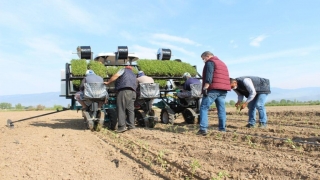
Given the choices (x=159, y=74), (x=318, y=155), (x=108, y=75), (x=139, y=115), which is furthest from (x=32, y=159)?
(x=159, y=74)

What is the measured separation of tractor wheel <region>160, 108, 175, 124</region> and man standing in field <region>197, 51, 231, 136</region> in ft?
9.32

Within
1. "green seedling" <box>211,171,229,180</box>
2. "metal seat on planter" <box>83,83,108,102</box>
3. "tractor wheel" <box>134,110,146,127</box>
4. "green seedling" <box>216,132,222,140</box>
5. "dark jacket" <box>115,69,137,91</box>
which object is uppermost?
"dark jacket" <box>115,69,137,91</box>

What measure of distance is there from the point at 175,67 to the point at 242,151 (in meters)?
6.14

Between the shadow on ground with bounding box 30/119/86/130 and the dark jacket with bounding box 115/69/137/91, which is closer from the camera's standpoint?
the dark jacket with bounding box 115/69/137/91

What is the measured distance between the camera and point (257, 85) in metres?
6.97

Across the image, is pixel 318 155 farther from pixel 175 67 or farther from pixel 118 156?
pixel 175 67

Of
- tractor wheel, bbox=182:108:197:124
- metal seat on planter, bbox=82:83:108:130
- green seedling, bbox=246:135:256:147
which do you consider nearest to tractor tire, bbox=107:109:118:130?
metal seat on planter, bbox=82:83:108:130

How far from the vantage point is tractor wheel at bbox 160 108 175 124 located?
880 centimetres

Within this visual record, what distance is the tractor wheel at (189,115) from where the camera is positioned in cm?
876

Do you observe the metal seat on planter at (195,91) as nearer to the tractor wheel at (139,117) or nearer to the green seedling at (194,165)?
the tractor wheel at (139,117)

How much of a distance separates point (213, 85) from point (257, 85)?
5.12 feet

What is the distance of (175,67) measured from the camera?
989 cm

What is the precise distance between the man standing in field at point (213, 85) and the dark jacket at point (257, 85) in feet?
3.00

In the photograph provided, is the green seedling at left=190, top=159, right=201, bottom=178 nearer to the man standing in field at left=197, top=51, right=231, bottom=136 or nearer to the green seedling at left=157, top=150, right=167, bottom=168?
the green seedling at left=157, top=150, right=167, bottom=168
